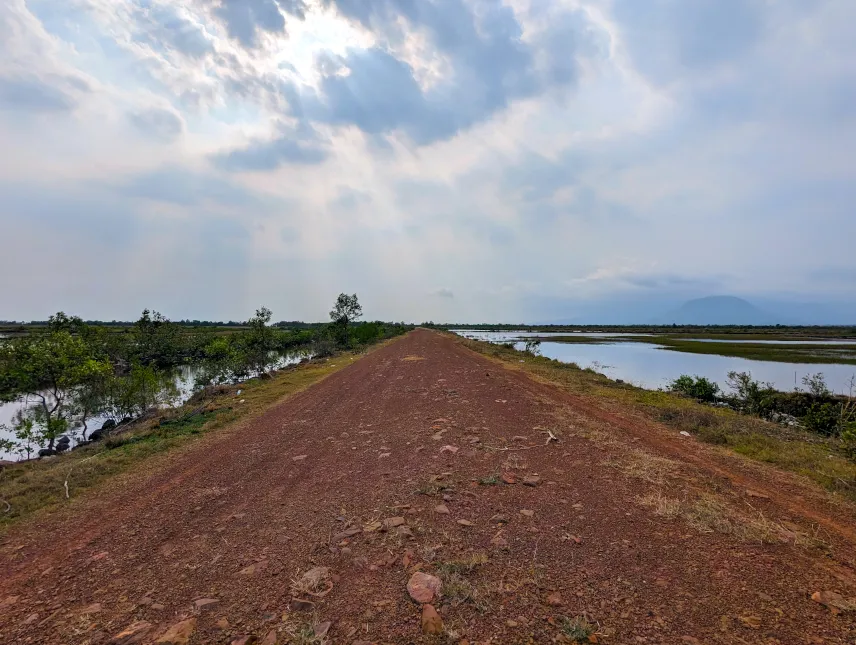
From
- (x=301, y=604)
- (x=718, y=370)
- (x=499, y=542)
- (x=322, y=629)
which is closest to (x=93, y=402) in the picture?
(x=301, y=604)

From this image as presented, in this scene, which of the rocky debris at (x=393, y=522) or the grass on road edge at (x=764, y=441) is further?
the grass on road edge at (x=764, y=441)

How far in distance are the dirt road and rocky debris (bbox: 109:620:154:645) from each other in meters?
0.02

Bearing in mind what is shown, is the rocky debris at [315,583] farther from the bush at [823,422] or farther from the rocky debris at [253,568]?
the bush at [823,422]

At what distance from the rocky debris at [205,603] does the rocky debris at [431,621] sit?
2.15m

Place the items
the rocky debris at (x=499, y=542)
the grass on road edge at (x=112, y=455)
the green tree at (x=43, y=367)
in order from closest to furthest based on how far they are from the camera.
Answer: the rocky debris at (x=499, y=542) → the grass on road edge at (x=112, y=455) → the green tree at (x=43, y=367)

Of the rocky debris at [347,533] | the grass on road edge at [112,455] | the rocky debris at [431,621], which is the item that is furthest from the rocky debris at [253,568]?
the grass on road edge at [112,455]

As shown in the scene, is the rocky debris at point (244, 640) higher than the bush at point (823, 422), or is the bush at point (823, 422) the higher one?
the rocky debris at point (244, 640)

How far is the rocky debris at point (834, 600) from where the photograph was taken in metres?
3.54

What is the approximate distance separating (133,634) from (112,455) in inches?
301

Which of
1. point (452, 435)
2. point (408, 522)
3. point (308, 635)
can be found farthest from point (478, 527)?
point (452, 435)

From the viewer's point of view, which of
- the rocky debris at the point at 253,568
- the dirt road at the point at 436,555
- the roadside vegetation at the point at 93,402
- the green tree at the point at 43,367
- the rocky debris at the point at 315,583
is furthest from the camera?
the green tree at the point at 43,367

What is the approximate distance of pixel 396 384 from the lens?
1742 centimetres

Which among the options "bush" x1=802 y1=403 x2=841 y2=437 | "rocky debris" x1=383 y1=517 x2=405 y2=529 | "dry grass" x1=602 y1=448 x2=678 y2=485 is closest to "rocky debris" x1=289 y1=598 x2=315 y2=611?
"rocky debris" x1=383 y1=517 x2=405 y2=529

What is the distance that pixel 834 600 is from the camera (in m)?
3.62
